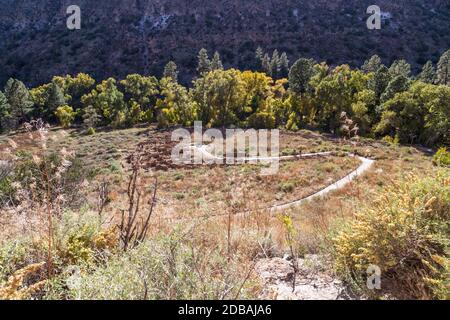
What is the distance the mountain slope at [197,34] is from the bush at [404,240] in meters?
81.0

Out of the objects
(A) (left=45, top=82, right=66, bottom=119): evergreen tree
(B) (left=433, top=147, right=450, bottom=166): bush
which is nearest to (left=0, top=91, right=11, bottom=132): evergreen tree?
(A) (left=45, top=82, right=66, bottom=119): evergreen tree

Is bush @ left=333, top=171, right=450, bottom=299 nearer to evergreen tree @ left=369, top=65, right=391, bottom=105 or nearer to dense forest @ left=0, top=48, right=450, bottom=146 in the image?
dense forest @ left=0, top=48, right=450, bottom=146

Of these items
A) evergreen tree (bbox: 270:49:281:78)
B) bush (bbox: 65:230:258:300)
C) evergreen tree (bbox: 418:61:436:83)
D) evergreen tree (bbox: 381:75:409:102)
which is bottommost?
bush (bbox: 65:230:258:300)

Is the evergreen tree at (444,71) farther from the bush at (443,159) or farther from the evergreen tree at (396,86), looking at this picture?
the bush at (443,159)

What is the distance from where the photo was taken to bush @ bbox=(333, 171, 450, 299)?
294 centimetres

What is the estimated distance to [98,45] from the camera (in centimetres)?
9188

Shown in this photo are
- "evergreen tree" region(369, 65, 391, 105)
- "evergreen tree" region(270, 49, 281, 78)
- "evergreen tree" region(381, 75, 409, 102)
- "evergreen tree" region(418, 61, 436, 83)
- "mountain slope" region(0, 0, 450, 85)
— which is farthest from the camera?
"mountain slope" region(0, 0, 450, 85)

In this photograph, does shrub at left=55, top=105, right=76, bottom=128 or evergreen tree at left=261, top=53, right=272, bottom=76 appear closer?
shrub at left=55, top=105, right=76, bottom=128

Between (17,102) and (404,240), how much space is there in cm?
6597

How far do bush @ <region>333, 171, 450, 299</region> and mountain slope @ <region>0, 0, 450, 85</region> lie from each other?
266 ft

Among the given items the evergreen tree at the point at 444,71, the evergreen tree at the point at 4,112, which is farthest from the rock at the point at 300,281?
the evergreen tree at the point at 4,112

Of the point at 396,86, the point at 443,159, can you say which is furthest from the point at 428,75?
the point at 443,159

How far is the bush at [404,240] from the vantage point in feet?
9.65

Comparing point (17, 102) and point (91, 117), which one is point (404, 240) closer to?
point (91, 117)
